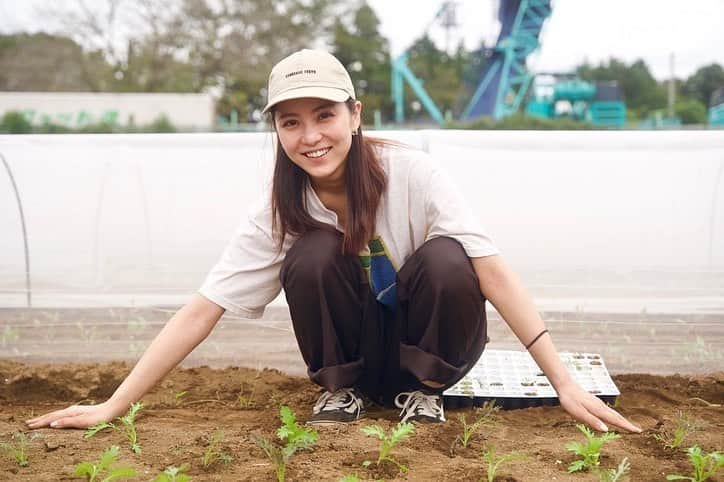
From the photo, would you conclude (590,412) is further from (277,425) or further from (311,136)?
(311,136)

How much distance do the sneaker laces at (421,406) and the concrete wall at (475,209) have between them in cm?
99

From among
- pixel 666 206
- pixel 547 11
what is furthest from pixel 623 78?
pixel 666 206

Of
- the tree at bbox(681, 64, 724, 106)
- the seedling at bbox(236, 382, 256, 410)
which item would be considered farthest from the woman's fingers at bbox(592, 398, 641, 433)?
the tree at bbox(681, 64, 724, 106)

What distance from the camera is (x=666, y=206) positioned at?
303cm

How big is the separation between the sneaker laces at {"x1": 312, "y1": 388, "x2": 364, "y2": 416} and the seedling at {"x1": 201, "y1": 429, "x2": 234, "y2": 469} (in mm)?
387

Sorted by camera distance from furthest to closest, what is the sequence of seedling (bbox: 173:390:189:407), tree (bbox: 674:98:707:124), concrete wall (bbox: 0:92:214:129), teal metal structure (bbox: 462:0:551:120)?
1. tree (bbox: 674:98:707:124)
2. teal metal structure (bbox: 462:0:551:120)
3. concrete wall (bbox: 0:92:214:129)
4. seedling (bbox: 173:390:189:407)

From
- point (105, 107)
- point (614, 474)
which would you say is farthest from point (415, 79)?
point (614, 474)

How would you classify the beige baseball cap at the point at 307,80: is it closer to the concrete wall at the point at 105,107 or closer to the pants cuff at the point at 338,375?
the pants cuff at the point at 338,375

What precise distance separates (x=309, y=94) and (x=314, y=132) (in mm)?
114

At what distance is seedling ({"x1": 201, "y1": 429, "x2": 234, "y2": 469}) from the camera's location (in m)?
1.77

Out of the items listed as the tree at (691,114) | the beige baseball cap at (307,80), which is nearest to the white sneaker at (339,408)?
the beige baseball cap at (307,80)

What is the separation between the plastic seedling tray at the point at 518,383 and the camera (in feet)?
8.01

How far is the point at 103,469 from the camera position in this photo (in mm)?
1723

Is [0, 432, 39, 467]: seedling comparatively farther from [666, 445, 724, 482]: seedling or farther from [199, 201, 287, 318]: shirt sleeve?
[666, 445, 724, 482]: seedling
